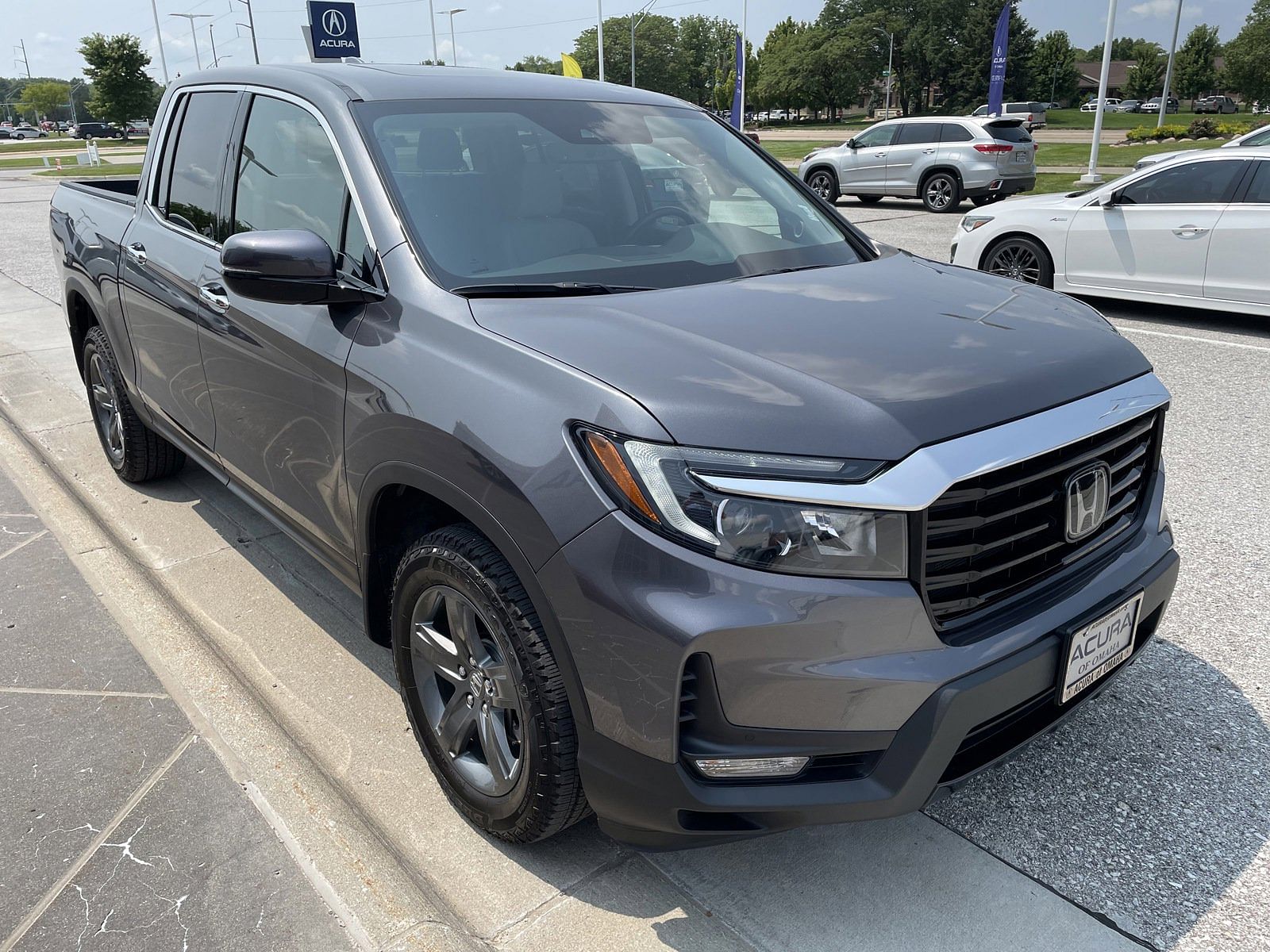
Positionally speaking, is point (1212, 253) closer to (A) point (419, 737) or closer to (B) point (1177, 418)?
(B) point (1177, 418)

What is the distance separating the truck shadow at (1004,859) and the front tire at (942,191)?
15.7 meters

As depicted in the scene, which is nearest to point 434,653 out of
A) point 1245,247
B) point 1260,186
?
point 1245,247

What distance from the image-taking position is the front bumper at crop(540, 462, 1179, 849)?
183 cm

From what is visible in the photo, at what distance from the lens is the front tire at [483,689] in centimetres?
212

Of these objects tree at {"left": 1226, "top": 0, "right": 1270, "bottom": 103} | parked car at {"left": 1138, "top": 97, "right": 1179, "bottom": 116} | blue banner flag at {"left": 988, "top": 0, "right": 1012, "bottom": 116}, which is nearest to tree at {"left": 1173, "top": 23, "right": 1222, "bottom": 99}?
parked car at {"left": 1138, "top": 97, "right": 1179, "bottom": 116}

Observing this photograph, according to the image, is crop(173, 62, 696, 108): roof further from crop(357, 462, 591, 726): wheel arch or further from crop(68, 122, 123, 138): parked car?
crop(68, 122, 123, 138): parked car

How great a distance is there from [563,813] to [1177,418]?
490cm

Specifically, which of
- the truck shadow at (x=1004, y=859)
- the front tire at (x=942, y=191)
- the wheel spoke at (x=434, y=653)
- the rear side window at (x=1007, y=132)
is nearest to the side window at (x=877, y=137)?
the front tire at (x=942, y=191)

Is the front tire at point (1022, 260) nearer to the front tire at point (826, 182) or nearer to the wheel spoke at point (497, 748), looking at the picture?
the wheel spoke at point (497, 748)

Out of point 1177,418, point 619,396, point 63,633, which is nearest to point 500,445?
point 619,396

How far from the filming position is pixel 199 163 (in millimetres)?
3791

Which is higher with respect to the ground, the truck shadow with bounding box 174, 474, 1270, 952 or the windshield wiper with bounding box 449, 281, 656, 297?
the windshield wiper with bounding box 449, 281, 656, 297

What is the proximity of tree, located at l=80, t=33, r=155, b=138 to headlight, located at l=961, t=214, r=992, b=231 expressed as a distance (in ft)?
225

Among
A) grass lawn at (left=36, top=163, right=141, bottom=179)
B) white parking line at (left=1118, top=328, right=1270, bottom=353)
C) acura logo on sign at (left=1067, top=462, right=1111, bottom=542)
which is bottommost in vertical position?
white parking line at (left=1118, top=328, right=1270, bottom=353)
